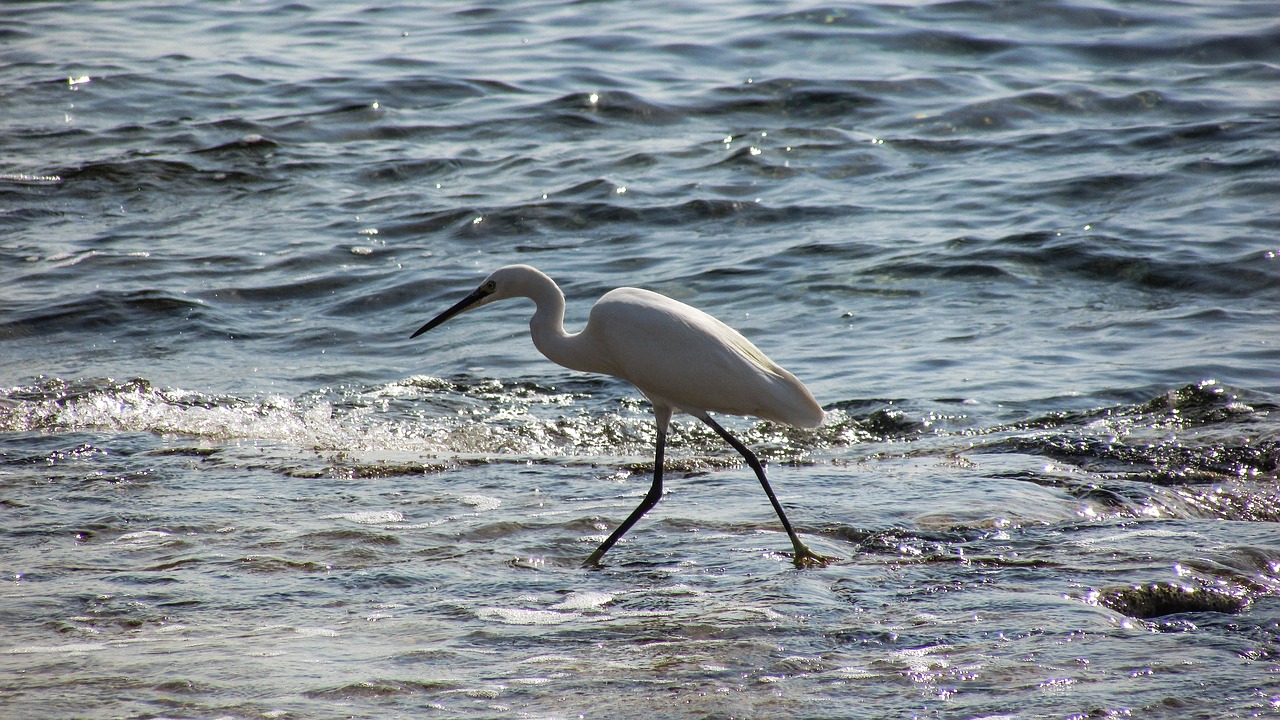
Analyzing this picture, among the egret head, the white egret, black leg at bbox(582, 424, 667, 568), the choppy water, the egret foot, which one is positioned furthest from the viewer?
the egret head

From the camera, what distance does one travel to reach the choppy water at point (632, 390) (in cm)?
358

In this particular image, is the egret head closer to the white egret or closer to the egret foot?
the white egret

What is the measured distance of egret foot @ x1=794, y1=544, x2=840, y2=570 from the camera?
439cm

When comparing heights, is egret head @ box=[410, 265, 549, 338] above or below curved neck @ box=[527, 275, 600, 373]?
above

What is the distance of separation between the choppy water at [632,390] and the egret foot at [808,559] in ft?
0.32

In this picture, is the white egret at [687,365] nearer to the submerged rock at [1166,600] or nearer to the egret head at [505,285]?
the egret head at [505,285]

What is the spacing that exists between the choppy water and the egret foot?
0.10m

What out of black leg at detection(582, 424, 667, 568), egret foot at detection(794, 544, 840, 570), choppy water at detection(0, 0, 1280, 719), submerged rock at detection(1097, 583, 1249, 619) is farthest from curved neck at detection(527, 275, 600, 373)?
submerged rock at detection(1097, 583, 1249, 619)

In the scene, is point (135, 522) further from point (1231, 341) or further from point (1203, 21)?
point (1203, 21)

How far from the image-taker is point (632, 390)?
723 cm

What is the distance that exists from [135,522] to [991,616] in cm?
315

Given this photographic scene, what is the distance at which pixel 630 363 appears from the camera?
5070 mm

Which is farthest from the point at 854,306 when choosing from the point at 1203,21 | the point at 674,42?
the point at 1203,21

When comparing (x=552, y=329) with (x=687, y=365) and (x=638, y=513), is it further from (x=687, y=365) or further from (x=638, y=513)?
(x=638, y=513)
